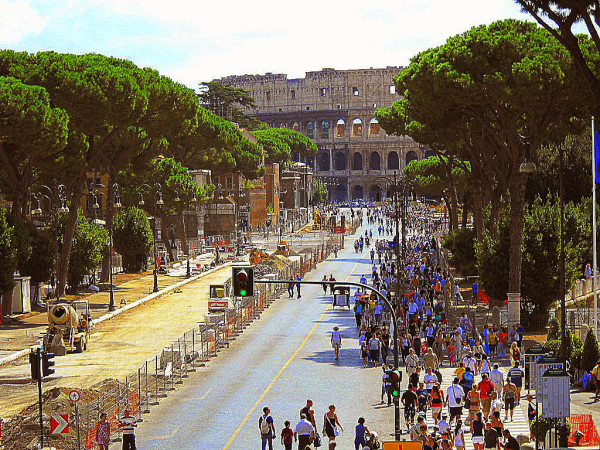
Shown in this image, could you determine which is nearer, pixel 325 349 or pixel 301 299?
pixel 325 349

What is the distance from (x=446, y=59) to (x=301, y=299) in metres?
21.1

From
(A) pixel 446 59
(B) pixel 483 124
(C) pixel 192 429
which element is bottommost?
(C) pixel 192 429

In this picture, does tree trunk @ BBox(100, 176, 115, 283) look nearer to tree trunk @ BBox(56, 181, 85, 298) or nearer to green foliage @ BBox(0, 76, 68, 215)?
tree trunk @ BBox(56, 181, 85, 298)

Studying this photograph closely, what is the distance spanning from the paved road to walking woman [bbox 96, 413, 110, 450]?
1296mm

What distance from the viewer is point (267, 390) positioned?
31516 millimetres

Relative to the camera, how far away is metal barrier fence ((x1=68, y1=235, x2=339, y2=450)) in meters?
25.8

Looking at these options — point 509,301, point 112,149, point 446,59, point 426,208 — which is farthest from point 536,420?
point 426,208

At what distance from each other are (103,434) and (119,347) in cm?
1721

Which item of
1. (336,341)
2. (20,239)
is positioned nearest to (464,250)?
(336,341)

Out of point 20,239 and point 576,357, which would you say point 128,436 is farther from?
point 20,239

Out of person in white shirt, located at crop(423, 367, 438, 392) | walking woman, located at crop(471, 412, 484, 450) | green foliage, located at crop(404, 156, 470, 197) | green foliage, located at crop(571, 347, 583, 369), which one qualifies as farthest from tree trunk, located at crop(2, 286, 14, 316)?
green foliage, located at crop(404, 156, 470, 197)

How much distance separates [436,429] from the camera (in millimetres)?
22922

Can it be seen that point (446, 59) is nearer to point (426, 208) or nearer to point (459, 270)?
point (459, 270)

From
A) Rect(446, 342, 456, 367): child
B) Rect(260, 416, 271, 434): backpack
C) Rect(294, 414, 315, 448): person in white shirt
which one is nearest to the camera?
Rect(294, 414, 315, 448): person in white shirt
